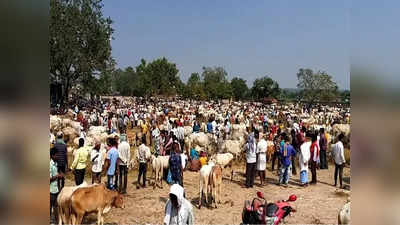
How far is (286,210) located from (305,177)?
615cm

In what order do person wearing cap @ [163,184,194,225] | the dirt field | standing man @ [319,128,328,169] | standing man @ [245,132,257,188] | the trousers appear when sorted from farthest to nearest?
standing man @ [319,128,328,169], the trousers, standing man @ [245,132,257,188], the dirt field, person wearing cap @ [163,184,194,225]

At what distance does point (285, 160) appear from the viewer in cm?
1092

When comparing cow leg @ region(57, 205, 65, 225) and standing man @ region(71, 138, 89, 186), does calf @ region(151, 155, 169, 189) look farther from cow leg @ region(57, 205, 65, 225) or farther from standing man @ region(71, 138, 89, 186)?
cow leg @ region(57, 205, 65, 225)

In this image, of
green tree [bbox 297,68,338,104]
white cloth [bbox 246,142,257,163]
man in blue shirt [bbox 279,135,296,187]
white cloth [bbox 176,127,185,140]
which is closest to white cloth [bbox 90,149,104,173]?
white cloth [bbox 246,142,257,163]

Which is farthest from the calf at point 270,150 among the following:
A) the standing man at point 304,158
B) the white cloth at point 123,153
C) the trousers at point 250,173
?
the white cloth at point 123,153

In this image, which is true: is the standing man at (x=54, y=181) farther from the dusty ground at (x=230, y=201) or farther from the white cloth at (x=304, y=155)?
the white cloth at (x=304, y=155)

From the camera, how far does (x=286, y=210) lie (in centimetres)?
511

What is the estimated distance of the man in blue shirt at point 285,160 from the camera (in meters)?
10.8

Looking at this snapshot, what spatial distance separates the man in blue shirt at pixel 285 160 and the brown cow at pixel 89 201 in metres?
5.59

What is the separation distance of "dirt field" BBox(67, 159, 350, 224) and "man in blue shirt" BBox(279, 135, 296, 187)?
10.0 inches

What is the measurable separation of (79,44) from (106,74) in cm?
410

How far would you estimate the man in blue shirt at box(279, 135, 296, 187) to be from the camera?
10820 mm
